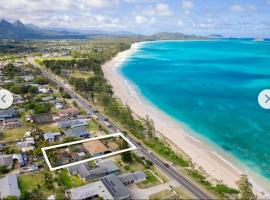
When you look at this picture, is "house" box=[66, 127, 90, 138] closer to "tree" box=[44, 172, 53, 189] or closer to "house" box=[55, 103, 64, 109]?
"tree" box=[44, 172, 53, 189]

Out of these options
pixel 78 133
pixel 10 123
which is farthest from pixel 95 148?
pixel 10 123

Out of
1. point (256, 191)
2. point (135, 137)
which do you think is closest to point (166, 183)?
point (256, 191)

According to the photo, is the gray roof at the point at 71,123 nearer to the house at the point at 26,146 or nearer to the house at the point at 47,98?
the house at the point at 26,146

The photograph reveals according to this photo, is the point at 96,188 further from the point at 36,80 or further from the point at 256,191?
the point at 36,80

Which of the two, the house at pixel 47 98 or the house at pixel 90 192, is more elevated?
the house at pixel 47 98

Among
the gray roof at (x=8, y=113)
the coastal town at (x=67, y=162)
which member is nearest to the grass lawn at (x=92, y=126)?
the coastal town at (x=67, y=162)

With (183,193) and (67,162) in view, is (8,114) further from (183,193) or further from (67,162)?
(183,193)

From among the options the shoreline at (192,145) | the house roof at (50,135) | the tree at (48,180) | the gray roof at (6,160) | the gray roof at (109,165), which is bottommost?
the shoreline at (192,145)

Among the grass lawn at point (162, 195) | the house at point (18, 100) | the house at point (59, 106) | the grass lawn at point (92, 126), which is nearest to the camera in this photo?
the grass lawn at point (162, 195)
